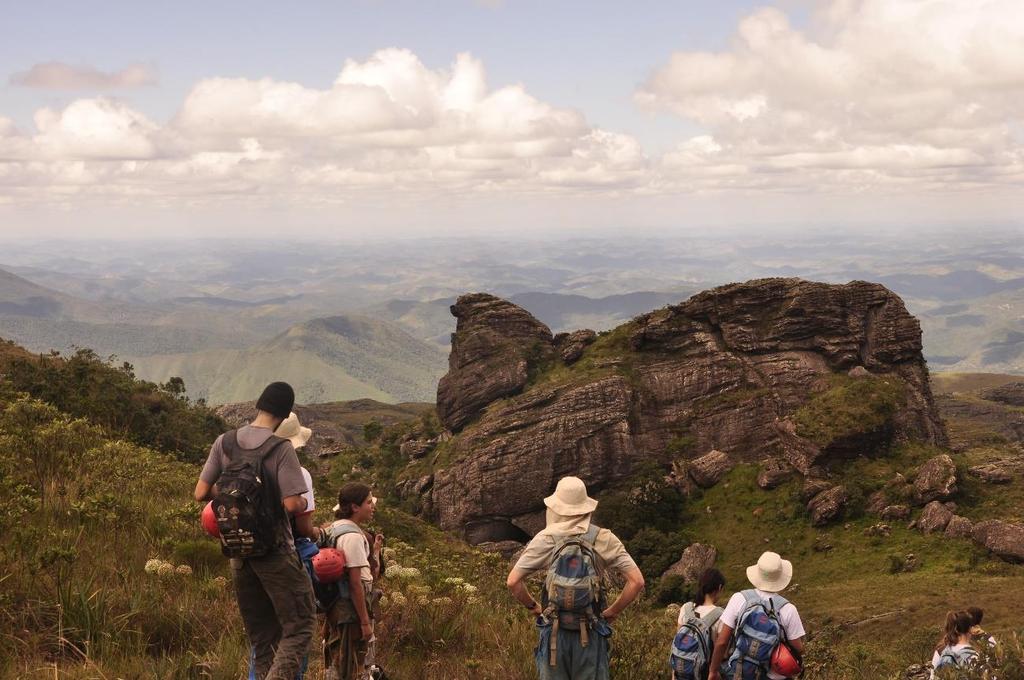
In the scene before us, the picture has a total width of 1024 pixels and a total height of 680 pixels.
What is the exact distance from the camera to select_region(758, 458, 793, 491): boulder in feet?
166

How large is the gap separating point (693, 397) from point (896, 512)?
1880 cm

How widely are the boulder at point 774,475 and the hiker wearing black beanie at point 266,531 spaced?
4916 cm

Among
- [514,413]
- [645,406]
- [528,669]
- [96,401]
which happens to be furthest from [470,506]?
[528,669]

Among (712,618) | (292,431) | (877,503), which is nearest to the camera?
(292,431)

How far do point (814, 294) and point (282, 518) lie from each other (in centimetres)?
5833

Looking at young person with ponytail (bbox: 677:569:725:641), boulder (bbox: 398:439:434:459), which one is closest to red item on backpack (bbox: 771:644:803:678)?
young person with ponytail (bbox: 677:569:725:641)

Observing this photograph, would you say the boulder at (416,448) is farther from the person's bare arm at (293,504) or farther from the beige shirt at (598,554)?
the person's bare arm at (293,504)

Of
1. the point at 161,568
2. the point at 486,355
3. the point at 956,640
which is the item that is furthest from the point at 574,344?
the point at 161,568

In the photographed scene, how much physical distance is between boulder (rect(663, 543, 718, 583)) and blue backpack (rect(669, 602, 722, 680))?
1498 inches

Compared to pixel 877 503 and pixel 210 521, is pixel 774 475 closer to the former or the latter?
pixel 877 503

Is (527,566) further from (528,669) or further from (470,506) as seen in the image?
(470,506)

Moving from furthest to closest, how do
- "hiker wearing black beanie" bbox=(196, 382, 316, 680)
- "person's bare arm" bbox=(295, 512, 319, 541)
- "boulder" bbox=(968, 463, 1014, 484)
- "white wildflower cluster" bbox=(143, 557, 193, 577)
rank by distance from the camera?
"boulder" bbox=(968, 463, 1014, 484) < "white wildflower cluster" bbox=(143, 557, 193, 577) < "person's bare arm" bbox=(295, 512, 319, 541) < "hiker wearing black beanie" bbox=(196, 382, 316, 680)

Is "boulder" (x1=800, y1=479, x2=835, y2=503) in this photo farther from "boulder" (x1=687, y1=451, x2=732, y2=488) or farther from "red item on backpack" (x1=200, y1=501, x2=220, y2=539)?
"red item on backpack" (x1=200, y1=501, x2=220, y2=539)

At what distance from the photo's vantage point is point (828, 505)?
148ft
